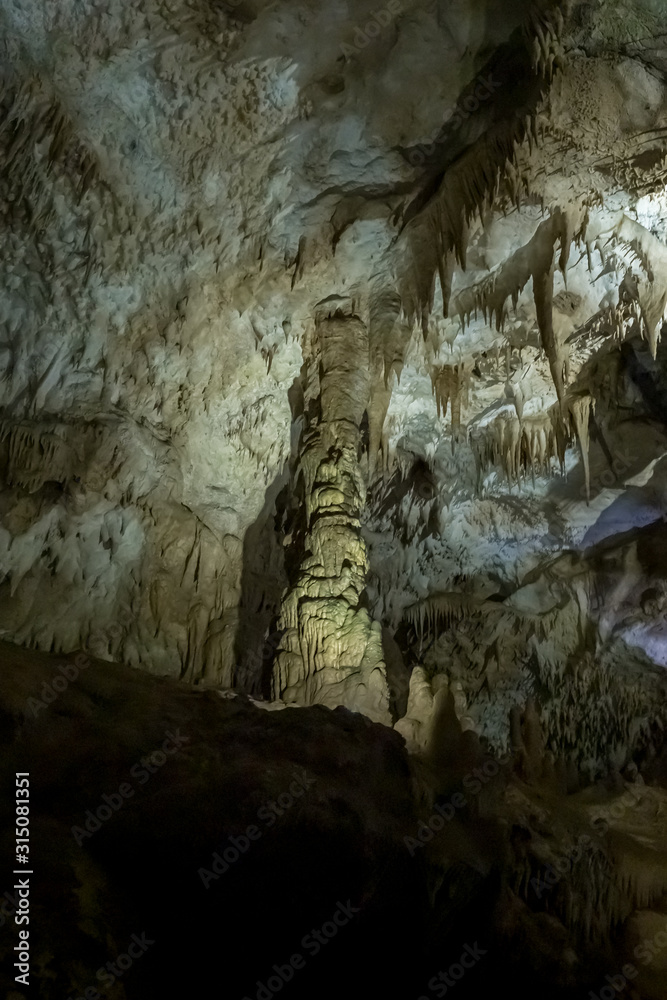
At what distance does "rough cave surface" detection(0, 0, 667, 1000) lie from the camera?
3.07 metres

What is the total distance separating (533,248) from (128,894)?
5.93 metres

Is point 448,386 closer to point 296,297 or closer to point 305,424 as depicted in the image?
point 305,424

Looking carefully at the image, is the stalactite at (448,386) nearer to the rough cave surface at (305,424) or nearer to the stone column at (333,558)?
the rough cave surface at (305,424)

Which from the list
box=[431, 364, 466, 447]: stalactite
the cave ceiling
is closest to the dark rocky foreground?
the cave ceiling

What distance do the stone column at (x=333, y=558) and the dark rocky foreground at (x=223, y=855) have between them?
6.52 feet

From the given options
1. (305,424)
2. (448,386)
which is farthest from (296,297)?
(448,386)

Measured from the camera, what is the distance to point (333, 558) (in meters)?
6.47

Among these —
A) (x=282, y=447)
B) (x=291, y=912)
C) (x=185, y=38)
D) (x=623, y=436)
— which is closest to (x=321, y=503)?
(x=282, y=447)

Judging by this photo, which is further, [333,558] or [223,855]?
[333,558]

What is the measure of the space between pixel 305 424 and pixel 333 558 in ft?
5.12

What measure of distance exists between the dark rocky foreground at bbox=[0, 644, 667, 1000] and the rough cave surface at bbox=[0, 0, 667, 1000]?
2cm

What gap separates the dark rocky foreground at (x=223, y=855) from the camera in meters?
2.65

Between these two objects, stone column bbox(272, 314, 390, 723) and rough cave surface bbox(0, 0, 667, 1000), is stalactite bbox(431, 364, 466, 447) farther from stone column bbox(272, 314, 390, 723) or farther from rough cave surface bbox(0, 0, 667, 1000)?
stone column bbox(272, 314, 390, 723)

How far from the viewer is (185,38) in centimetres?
523
